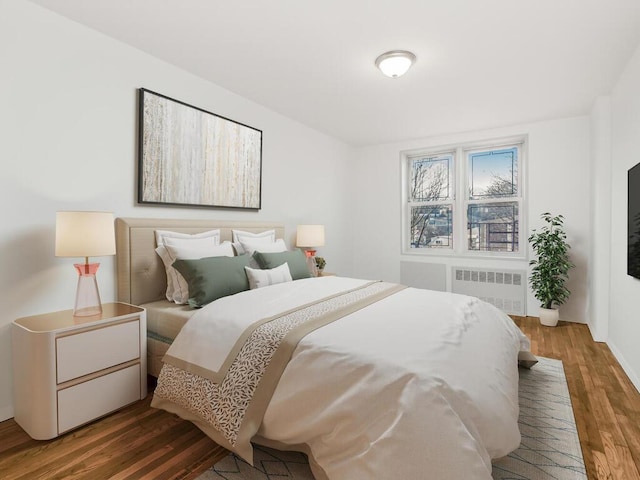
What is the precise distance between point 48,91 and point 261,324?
2.01 m

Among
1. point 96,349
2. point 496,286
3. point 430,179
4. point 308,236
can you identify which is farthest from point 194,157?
point 496,286

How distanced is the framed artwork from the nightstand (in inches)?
41.3

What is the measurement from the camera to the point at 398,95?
145 inches

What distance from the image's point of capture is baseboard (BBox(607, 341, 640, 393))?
2.59 meters

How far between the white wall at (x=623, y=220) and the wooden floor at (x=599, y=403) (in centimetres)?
15

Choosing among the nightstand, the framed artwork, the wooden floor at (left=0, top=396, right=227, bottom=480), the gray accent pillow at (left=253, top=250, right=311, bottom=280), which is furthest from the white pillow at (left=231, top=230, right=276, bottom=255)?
the wooden floor at (left=0, top=396, right=227, bottom=480)

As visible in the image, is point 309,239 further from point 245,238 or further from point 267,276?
point 267,276

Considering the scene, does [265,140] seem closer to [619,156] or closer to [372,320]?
[372,320]

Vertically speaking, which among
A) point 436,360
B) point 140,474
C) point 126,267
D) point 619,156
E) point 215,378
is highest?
point 619,156

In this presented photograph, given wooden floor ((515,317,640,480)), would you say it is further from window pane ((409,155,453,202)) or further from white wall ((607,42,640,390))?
window pane ((409,155,453,202))

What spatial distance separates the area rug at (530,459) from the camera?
66.4 inches

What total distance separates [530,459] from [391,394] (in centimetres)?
101

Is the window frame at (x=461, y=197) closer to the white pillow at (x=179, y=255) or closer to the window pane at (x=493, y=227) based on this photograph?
the window pane at (x=493, y=227)

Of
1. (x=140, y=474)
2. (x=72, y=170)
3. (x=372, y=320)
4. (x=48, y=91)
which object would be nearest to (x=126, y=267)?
(x=72, y=170)
